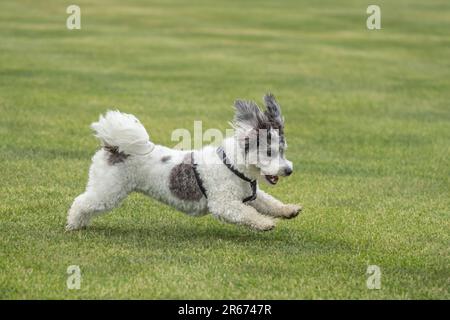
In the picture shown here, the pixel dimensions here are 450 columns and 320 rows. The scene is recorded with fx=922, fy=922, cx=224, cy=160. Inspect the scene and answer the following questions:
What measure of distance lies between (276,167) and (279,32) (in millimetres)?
24121

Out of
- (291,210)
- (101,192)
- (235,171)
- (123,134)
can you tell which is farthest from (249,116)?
(101,192)

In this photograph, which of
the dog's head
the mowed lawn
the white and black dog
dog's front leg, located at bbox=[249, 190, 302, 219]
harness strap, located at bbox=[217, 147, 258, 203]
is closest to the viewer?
the mowed lawn

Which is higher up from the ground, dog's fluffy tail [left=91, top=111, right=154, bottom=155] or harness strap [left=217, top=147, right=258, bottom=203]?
dog's fluffy tail [left=91, top=111, right=154, bottom=155]

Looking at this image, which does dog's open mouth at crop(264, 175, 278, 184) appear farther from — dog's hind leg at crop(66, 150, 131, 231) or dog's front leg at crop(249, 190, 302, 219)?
dog's hind leg at crop(66, 150, 131, 231)

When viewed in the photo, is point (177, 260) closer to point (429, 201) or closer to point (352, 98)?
point (429, 201)

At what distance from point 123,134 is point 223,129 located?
7710 millimetres

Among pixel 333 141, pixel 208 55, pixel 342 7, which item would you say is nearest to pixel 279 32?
pixel 208 55

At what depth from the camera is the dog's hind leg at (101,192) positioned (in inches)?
346

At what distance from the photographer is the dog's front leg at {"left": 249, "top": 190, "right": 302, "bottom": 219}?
8.84m

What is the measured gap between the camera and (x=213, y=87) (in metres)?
21.0

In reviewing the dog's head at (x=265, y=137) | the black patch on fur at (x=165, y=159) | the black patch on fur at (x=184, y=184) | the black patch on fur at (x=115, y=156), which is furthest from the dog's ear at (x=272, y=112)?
the black patch on fur at (x=115, y=156)

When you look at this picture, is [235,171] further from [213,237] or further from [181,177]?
[213,237]

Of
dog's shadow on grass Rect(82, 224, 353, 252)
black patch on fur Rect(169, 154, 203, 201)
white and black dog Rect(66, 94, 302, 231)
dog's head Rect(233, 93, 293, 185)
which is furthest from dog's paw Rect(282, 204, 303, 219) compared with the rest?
black patch on fur Rect(169, 154, 203, 201)
